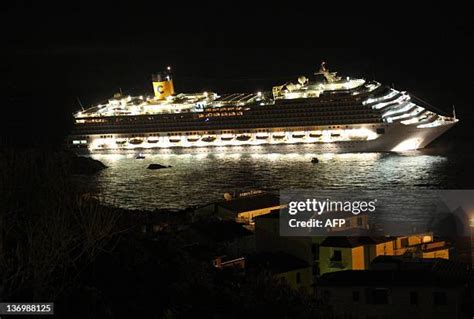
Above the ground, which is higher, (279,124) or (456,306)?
(279,124)

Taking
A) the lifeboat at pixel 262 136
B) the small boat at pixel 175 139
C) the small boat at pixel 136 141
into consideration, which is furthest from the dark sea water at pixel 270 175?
the small boat at pixel 136 141

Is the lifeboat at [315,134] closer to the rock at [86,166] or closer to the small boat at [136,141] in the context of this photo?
the small boat at [136,141]

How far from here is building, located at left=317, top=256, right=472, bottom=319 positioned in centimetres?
610

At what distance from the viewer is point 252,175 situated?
20.0m

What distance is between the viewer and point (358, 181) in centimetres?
1772

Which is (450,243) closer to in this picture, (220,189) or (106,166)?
(220,189)

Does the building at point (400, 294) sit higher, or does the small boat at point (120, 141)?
the small boat at point (120, 141)

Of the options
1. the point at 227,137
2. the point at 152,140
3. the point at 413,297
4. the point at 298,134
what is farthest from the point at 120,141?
the point at 413,297

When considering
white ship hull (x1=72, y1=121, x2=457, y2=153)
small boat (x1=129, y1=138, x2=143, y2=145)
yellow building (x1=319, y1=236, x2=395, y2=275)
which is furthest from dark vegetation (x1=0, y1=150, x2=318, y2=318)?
small boat (x1=129, y1=138, x2=143, y2=145)

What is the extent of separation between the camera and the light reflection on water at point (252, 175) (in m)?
16.7

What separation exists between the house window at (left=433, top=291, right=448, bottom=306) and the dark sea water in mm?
8627

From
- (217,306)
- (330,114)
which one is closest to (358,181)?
(330,114)

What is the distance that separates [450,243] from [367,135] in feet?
57.1

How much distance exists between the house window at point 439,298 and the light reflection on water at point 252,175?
29.7ft
